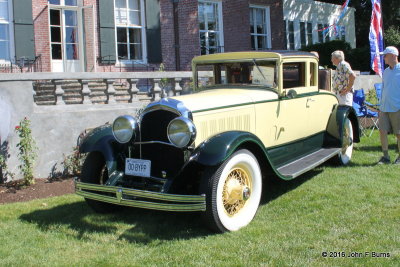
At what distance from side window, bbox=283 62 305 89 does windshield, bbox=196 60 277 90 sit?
0.26 metres

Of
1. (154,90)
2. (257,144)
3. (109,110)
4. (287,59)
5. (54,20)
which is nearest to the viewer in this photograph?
(257,144)

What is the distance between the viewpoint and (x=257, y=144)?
188 inches

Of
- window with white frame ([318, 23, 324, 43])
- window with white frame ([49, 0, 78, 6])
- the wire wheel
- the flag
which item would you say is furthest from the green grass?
window with white frame ([318, 23, 324, 43])

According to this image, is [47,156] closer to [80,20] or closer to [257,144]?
[257,144]

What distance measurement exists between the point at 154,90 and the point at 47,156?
2455 mm

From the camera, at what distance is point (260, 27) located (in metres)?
17.8

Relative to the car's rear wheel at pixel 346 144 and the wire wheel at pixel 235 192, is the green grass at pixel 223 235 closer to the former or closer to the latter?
the wire wheel at pixel 235 192

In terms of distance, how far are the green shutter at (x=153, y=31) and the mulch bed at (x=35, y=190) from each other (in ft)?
24.1

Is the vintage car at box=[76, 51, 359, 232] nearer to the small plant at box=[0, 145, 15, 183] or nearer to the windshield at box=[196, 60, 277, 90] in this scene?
the windshield at box=[196, 60, 277, 90]

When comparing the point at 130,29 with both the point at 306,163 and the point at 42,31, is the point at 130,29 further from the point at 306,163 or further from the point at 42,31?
the point at 306,163

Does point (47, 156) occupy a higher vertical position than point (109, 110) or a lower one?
lower

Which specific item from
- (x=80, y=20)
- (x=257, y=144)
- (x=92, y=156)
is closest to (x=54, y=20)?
(x=80, y=20)

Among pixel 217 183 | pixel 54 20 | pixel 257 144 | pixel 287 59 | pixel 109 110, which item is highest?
pixel 54 20

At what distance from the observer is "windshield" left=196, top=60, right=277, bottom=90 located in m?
5.69
